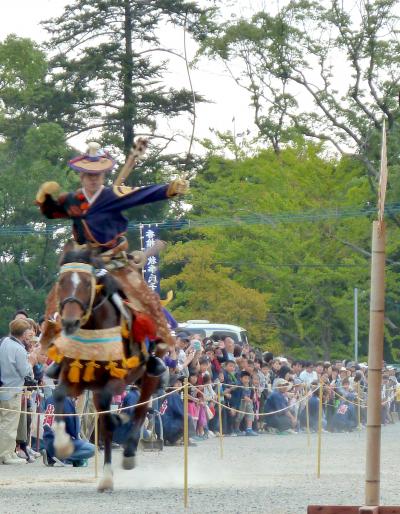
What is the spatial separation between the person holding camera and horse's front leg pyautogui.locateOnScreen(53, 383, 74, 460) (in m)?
4.56

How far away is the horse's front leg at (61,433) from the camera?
11.1m

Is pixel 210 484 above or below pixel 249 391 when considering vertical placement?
below

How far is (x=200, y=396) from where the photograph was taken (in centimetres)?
2153

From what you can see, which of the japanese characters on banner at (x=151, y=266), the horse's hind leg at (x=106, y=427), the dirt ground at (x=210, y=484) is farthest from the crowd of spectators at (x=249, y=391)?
the horse's hind leg at (x=106, y=427)

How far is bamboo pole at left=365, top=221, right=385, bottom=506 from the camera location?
28.1ft

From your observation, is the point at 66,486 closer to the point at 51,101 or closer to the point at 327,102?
the point at 327,102

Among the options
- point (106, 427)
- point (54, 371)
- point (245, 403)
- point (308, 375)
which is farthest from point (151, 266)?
point (54, 371)

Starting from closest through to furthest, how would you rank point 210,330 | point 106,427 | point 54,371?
point 54,371
point 106,427
point 210,330

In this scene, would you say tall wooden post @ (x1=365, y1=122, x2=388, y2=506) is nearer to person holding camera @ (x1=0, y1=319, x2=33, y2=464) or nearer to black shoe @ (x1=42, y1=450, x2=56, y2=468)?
person holding camera @ (x1=0, y1=319, x2=33, y2=464)

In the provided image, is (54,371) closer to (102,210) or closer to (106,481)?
(106,481)

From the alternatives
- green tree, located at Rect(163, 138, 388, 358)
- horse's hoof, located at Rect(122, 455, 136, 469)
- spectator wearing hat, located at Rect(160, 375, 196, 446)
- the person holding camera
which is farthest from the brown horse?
green tree, located at Rect(163, 138, 388, 358)

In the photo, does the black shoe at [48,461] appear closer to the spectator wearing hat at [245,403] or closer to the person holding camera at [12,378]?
the person holding camera at [12,378]

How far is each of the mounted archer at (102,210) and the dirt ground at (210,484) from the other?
1653 millimetres

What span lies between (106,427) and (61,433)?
3.15ft
